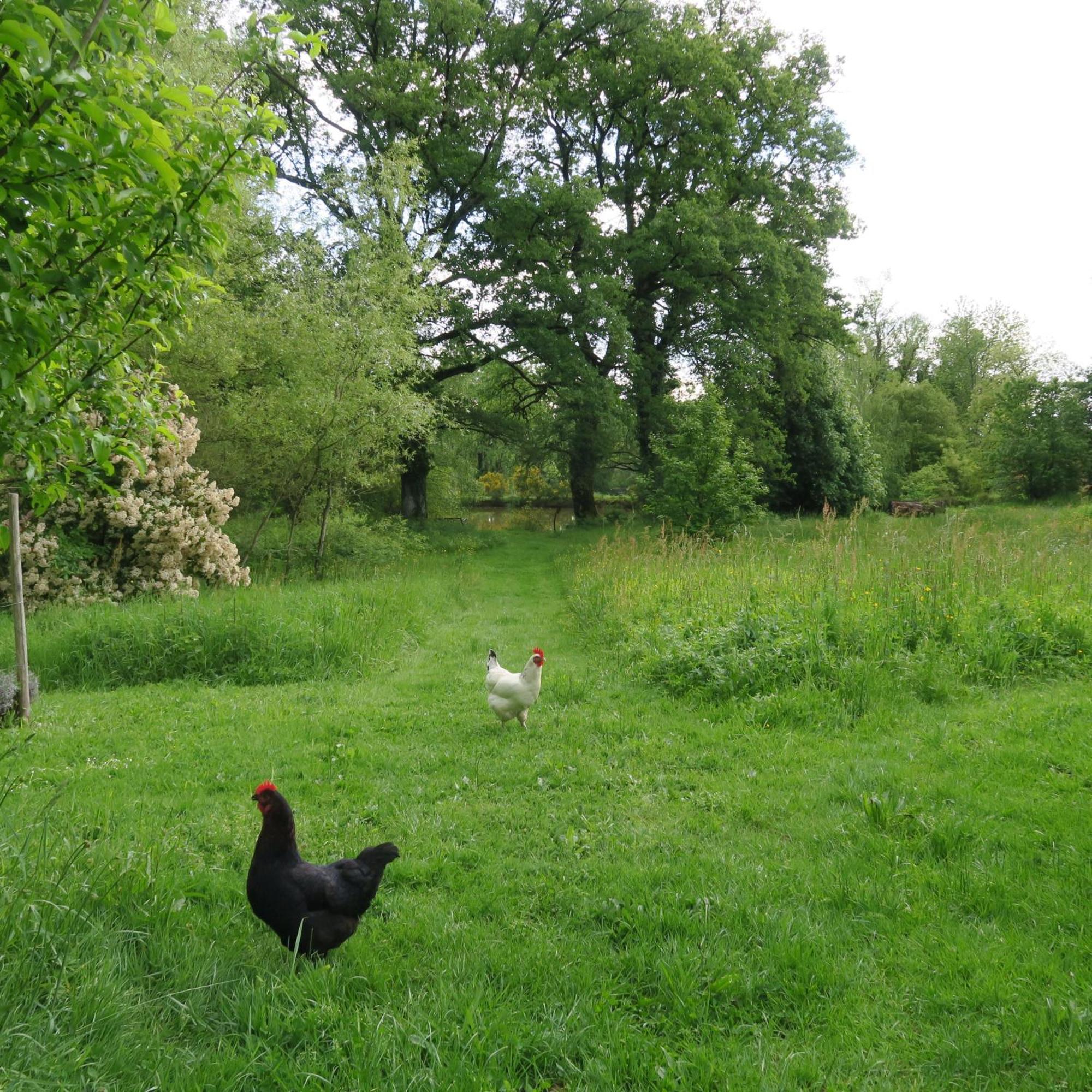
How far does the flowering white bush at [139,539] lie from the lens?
10383 mm

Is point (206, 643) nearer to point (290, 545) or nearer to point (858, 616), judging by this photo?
point (290, 545)

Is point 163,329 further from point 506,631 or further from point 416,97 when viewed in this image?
point 416,97

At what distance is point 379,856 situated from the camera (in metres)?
3.16

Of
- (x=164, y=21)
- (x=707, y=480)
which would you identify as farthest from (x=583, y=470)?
(x=164, y=21)

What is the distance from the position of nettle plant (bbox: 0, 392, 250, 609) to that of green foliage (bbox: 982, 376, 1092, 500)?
2597 cm

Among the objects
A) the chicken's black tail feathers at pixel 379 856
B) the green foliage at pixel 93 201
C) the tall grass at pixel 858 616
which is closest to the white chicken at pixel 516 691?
the tall grass at pixel 858 616

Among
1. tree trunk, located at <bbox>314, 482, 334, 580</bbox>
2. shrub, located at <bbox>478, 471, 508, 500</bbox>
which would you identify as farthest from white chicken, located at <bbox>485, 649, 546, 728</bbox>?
shrub, located at <bbox>478, 471, 508, 500</bbox>

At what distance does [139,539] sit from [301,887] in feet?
32.3

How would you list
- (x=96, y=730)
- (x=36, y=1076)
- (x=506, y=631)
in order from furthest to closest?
(x=506, y=631) → (x=96, y=730) → (x=36, y=1076)

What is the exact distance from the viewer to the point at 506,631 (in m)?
10.9

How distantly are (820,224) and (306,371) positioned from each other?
1860 centimetres

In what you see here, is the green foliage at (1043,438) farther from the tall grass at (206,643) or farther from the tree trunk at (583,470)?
the tall grass at (206,643)

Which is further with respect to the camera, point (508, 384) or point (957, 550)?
point (508, 384)

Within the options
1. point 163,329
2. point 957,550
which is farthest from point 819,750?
point 163,329
